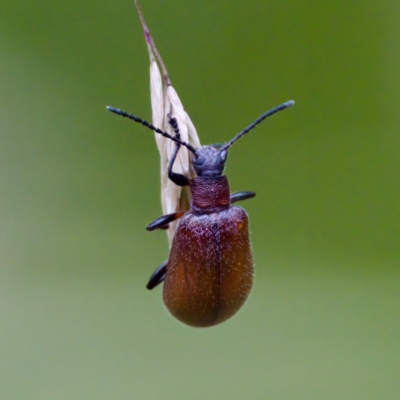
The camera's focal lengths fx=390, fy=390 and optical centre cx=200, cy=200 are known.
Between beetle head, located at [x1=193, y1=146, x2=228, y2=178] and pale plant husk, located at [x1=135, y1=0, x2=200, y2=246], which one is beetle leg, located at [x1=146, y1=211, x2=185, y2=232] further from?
beetle head, located at [x1=193, y1=146, x2=228, y2=178]

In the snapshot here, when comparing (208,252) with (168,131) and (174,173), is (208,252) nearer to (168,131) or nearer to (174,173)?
(174,173)

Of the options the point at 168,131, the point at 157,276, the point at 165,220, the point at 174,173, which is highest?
the point at 168,131

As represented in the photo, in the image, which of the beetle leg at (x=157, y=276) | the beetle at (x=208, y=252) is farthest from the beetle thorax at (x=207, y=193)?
the beetle leg at (x=157, y=276)

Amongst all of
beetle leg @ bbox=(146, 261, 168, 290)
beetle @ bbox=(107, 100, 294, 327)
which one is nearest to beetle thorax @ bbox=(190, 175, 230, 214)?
beetle @ bbox=(107, 100, 294, 327)

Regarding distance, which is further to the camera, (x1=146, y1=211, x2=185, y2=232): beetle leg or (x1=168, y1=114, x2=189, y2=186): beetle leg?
(x1=146, y1=211, x2=185, y2=232): beetle leg

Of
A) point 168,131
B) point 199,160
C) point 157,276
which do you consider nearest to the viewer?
point 168,131

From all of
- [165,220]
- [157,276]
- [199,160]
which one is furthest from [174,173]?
[157,276]

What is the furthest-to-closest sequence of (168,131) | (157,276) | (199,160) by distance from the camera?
(157,276) < (199,160) < (168,131)
